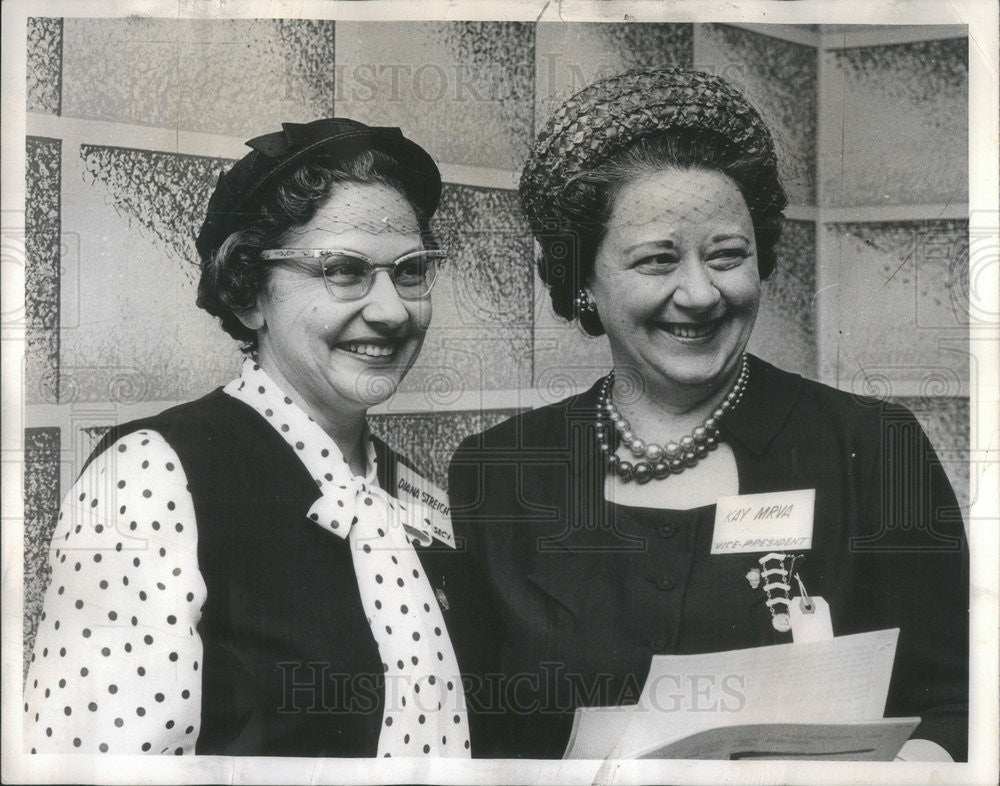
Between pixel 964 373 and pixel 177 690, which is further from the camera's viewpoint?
pixel 964 373

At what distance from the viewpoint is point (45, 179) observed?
1.48 m

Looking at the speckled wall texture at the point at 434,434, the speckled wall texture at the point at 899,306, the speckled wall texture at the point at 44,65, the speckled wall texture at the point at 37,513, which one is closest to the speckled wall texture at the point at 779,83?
the speckled wall texture at the point at 899,306

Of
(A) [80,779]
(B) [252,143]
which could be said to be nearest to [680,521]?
(B) [252,143]

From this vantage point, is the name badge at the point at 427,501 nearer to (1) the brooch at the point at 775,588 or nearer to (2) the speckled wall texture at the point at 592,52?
(1) the brooch at the point at 775,588

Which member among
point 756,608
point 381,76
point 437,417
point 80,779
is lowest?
point 80,779

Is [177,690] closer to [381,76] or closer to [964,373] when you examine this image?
[381,76]

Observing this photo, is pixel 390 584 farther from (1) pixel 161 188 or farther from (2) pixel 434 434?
(1) pixel 161 188

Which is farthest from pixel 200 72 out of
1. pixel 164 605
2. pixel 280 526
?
pixel 164 605

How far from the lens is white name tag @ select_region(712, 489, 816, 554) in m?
1.44

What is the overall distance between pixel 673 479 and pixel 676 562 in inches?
4.8

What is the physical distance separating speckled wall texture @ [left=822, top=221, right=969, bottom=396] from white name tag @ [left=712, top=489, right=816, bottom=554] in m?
0.20

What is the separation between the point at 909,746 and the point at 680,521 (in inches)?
19.4

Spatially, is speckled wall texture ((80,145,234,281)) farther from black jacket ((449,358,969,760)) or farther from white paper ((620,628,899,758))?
white paper ((620,628,899,758))

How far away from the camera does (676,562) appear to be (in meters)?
1.43
